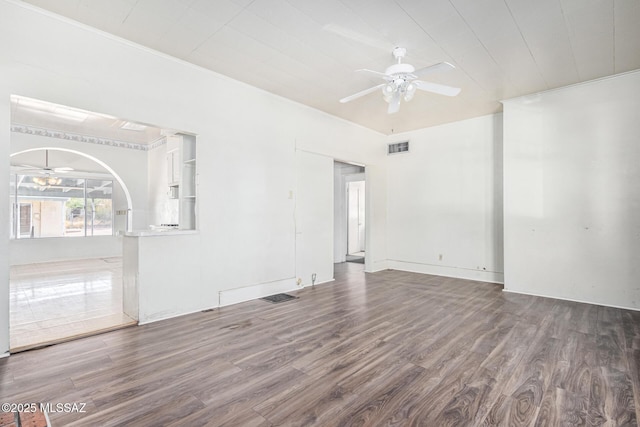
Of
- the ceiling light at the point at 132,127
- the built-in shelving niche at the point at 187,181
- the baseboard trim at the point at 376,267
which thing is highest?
the ceiling light at the point at 132,127

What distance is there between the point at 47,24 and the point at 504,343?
5.13 metres

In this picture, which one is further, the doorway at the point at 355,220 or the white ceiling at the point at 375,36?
the doorway at the point at 355,220

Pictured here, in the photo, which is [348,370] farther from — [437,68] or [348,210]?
[348,210]

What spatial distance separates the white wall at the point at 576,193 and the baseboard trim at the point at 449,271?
2.17ft

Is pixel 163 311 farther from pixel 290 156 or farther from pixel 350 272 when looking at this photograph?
pixel 350 272

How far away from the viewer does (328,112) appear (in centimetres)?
543

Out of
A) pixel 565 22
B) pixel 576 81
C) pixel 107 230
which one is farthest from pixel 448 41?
pixel 107 230

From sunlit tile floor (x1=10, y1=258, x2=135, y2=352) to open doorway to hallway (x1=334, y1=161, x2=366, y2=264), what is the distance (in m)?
4.92

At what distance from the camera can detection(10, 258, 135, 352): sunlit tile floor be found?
3076 mm

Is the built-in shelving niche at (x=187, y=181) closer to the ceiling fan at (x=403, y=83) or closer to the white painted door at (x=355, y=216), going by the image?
the ceiling fan at (x=403, y=83)

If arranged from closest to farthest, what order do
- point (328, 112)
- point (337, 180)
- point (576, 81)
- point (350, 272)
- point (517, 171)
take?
point (576, 81) < point (517, 171) < point (328, 112) < point (350, 272) < point (337, 180)

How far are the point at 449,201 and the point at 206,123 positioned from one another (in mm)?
4677

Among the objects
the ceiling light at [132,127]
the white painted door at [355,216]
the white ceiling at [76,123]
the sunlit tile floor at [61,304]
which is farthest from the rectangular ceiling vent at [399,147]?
the sunlit tile floor at [61,304]

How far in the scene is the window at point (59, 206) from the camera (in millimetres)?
7770
